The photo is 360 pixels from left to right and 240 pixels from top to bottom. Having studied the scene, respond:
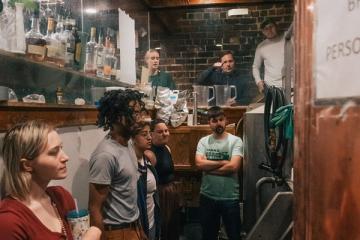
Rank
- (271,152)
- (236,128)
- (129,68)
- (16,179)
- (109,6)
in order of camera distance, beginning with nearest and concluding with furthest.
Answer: (16,179), (271,152), (109,6), (129,68), (236,128)

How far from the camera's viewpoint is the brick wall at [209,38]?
201 inches

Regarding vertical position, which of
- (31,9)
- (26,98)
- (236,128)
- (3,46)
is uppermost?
(31,9)

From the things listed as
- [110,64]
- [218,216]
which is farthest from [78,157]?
[218,216]

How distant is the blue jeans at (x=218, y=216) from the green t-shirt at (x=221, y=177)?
0.06 metres

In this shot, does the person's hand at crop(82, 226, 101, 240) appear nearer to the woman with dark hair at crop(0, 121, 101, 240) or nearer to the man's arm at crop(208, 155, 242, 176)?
the woman with dark hair at crop(0, 121, 101, 240)

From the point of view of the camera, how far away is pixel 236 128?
423 centimetres

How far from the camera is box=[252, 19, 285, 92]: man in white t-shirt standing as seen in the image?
4.77 m

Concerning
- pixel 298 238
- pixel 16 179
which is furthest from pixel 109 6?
pixel 298 238

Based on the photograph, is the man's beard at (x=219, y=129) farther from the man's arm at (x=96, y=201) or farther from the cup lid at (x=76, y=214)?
the cup lid at (x=76, y=214)

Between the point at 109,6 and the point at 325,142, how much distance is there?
3.11 metres

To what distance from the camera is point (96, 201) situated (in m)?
1.97

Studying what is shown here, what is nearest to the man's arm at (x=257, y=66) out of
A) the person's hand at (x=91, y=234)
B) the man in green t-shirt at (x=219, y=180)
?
the man in green t-shirt at (x=219, y=180)

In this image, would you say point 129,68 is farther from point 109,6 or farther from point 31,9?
point 31,9

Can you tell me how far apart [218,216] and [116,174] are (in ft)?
5.98
